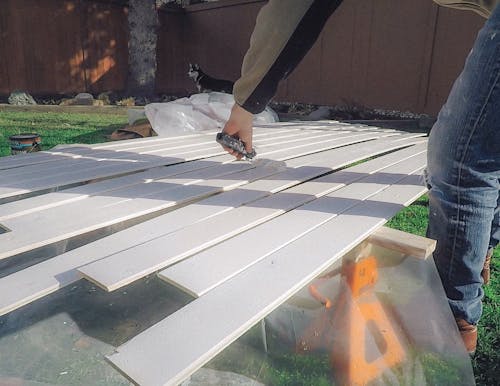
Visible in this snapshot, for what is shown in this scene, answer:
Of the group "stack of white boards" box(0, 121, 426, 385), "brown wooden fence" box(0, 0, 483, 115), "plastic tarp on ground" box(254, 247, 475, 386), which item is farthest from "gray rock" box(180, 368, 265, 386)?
"brown wooden fence" box(0, 0, 483, 115)

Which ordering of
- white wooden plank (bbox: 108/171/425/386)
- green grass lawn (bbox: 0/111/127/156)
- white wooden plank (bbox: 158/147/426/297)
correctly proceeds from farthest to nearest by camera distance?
1. green grass lawn (bbox: 0/111/127/156)
2. white wooden plank (bbox: 158/147/426/297)
3. white wooden plank (bbox: 108/171/425/386)

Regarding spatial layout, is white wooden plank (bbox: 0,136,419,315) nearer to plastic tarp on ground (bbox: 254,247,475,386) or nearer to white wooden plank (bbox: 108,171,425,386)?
white wooden plank (bbox: 108,171,425,386)

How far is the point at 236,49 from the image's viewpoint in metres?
9.78

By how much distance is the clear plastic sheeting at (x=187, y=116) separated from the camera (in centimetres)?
370

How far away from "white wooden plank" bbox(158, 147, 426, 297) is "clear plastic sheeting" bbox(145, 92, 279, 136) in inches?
89.3

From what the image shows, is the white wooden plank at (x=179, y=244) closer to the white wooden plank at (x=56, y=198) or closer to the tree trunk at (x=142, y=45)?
the white wooden plank at (x=56, y=198)

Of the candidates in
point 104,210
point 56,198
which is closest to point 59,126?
point 56,198

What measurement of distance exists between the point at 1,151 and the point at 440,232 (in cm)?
381

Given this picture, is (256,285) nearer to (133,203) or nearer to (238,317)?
(238,317)

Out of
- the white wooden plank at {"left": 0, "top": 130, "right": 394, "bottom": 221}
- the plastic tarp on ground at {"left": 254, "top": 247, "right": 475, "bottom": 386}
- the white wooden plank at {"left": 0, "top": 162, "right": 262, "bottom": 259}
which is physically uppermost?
the white wooden plank at {"left": 0, "top": 130, "right": 394, "bottom": 221}

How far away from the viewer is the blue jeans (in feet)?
3.20

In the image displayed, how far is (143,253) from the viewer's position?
3.04ft

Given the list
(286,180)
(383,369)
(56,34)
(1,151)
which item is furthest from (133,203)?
(56,34)

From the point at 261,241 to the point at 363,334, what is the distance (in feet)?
→ 1.21
